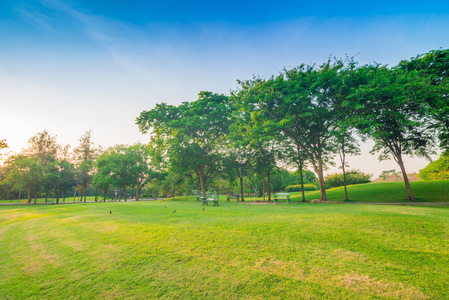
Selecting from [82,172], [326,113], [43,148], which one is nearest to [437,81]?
[326,113]

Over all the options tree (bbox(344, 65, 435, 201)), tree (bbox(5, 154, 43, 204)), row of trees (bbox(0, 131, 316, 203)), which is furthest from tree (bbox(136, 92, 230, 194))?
tree (bbox(5, 154, 43, 204))

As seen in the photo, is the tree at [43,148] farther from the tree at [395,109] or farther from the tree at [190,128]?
the tree at [395,109]

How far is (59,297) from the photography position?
323 centimetres

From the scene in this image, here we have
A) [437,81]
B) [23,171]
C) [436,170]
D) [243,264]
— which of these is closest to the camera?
[243,264]

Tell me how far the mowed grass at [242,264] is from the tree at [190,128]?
65.9 feet

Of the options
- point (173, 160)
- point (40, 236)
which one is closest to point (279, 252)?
point (40, 236)

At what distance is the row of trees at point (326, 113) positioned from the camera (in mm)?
14609

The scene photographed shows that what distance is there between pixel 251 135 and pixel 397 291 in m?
17.0

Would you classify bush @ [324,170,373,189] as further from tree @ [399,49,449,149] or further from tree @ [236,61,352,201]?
tree @ [236,61,352,201]

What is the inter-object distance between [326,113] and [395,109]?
5.25m

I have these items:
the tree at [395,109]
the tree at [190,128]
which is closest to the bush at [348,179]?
the tree at [395,109]

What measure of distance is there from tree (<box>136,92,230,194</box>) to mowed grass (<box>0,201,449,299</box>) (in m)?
20.1

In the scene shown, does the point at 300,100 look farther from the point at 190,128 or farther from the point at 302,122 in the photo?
the point at 190,128

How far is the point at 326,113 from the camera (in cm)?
1803
